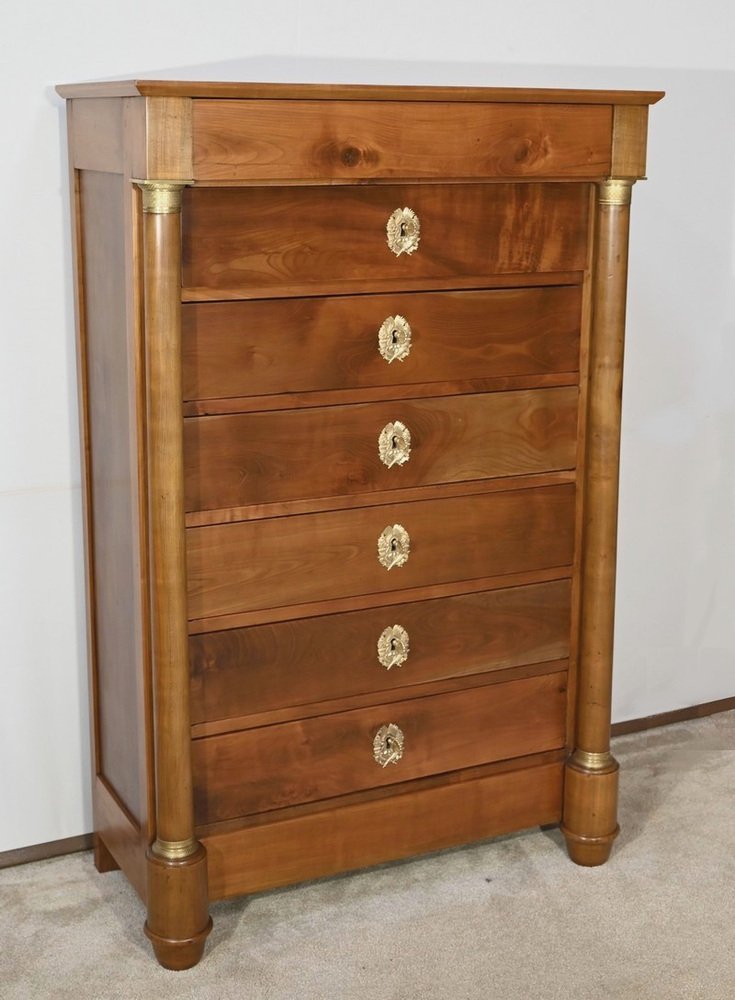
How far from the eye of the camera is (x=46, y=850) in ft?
8.04

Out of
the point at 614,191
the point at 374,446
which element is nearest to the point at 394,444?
the point at 374,446

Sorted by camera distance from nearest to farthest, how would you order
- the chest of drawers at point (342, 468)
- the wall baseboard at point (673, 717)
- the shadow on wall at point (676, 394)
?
1. the chest of drawers at point (342, 468)
2. the shadow on wall at point (676, 394)
3. the wall baseboard at point (673, 717)

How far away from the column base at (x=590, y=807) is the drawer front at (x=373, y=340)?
0.71m

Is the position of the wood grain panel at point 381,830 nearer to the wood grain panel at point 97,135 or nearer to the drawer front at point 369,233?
the drawer front at point 369,233

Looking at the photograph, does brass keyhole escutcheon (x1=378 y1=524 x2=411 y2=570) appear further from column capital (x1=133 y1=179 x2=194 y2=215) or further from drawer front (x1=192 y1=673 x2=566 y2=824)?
column capital (x1=133 y1=179 x2=194 y2=215)

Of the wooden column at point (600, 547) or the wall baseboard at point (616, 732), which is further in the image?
the wall baseboard at point (616, 732)

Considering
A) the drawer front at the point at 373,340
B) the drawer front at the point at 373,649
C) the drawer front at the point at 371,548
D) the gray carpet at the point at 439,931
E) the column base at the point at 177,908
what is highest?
the drawer front at the point at 373,340

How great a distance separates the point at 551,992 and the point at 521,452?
0.85 metres

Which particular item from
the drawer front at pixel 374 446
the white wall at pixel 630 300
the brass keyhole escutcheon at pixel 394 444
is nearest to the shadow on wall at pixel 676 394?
the white wall at pixel 630 300

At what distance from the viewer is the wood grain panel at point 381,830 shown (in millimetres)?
2158

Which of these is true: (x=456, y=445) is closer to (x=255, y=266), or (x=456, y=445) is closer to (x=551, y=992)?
(x=255, y=266)

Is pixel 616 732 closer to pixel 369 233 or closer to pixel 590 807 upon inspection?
pixel 590 807

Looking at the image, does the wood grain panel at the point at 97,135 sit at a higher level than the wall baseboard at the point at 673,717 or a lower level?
higher

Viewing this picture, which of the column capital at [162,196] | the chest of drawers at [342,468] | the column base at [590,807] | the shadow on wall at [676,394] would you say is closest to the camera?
the column capital at [162,196]
